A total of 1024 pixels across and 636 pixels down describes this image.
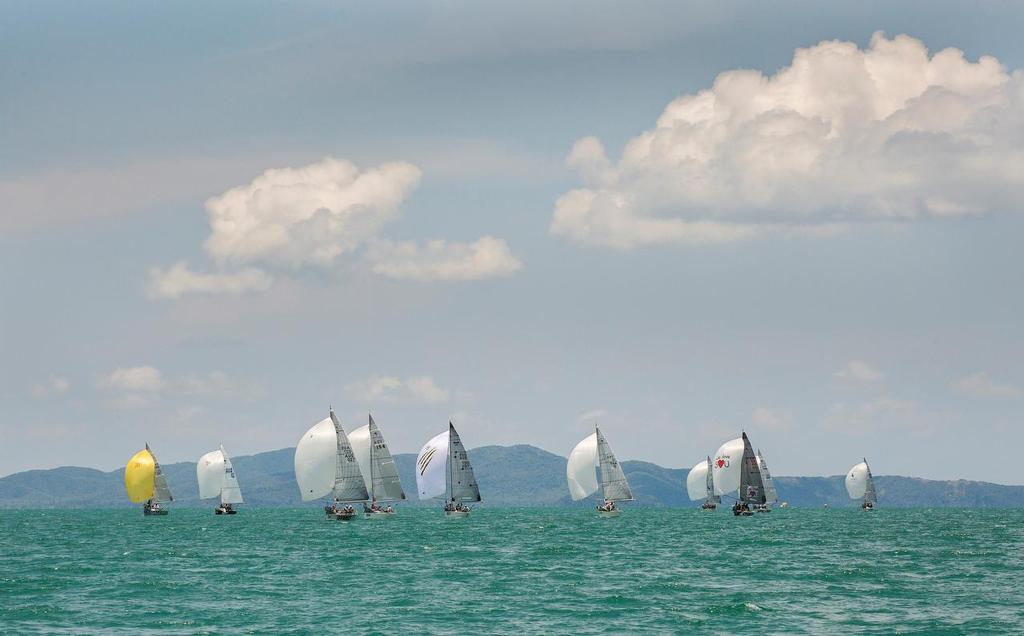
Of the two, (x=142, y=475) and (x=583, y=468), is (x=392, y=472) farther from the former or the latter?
(x=142, y=475)

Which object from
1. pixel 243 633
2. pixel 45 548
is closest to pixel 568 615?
pixel 243 633

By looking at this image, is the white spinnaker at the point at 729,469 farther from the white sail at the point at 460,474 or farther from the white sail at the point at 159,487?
the white sail at the point at 159,487

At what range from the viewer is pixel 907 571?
7281 cm

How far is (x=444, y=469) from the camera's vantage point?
145500mm

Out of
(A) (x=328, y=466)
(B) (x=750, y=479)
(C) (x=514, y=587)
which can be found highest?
(A) (x=328, y=466)

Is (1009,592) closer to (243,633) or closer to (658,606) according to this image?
(658,606)

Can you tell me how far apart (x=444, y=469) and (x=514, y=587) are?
82.4 m

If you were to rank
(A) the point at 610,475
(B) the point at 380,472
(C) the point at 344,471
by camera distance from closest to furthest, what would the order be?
(C) the point at 344,471
(B) the point at 380,472
(A) the point at 610,475

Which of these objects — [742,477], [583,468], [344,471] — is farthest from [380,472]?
[742,477]

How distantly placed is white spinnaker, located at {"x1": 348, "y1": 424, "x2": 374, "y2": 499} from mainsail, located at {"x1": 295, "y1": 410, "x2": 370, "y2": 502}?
3.48 m

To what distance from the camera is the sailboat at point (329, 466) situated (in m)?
133

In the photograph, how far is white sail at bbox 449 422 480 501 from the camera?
5655 inches

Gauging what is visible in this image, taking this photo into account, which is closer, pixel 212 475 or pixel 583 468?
pixel 583 468

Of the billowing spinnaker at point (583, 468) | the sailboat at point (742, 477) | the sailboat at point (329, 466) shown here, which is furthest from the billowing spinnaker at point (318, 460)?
the sailboat at point (742, 477)
